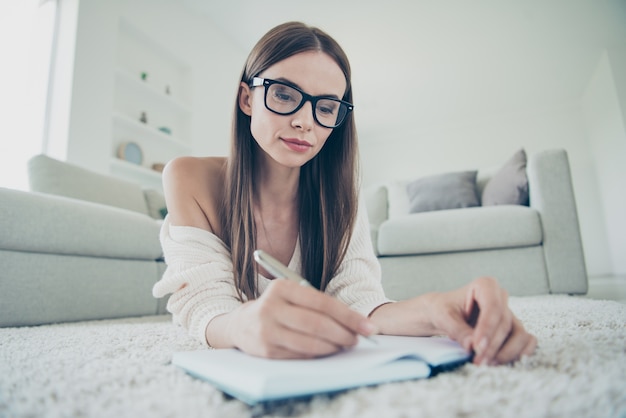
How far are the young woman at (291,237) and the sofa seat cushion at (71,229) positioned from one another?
0.73m

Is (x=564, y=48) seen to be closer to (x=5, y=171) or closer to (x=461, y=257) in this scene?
(x=461, y=257)

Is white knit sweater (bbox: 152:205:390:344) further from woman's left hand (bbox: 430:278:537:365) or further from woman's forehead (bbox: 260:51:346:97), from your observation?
woman's forehead (bbox: 260:51:346:97)

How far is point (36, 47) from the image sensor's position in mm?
3029

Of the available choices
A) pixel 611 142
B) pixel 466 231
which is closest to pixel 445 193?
pixel 466 231

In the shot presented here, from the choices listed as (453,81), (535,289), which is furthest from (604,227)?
(535,289)

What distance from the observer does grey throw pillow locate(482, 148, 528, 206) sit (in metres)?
2.33

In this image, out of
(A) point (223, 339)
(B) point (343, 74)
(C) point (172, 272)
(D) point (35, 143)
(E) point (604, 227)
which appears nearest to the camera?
(A) point (223, 339)

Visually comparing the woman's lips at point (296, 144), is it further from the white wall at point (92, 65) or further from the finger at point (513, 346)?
the white wall at point (92, 65)

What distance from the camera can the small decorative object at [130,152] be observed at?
332 centimetres

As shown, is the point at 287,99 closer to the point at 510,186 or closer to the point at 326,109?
the point at 326,109

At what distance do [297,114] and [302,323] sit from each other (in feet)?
1.72

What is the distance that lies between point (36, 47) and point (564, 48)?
5.81 metres

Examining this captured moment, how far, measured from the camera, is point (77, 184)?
6.74 ft

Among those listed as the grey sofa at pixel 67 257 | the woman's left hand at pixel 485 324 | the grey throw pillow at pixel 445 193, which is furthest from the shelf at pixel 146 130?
the woman's left hand at pixel 485 324
